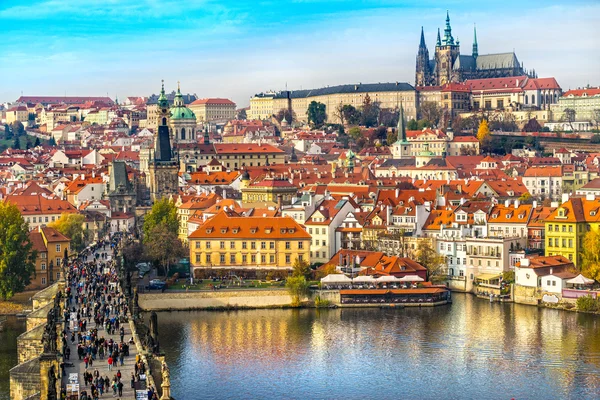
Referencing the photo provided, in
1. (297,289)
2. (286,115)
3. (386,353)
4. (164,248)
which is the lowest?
(386,353)

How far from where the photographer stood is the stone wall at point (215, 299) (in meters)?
48.8

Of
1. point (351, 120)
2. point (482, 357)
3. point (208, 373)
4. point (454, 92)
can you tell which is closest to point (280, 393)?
point (208, 373)

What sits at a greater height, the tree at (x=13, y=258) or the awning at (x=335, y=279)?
the tree at (x=13, y=258)

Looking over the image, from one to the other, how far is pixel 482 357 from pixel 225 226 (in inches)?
777

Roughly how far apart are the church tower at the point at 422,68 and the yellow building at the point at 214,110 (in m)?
33.3

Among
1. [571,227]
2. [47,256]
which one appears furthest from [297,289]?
[47,256]

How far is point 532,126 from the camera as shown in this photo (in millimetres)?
141750

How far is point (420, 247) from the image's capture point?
2185 inches

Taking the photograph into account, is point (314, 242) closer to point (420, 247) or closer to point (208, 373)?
point (420, 247)

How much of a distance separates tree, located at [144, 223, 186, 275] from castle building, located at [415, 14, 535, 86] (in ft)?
400

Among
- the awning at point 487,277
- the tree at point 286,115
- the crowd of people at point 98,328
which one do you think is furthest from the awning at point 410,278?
the tree at point 286,115

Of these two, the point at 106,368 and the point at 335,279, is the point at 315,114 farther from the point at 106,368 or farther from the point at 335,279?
the point at 106,368

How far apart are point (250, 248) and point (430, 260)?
8.51 meters

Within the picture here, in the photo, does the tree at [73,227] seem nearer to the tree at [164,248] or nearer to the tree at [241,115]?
the tree at [164,248]
